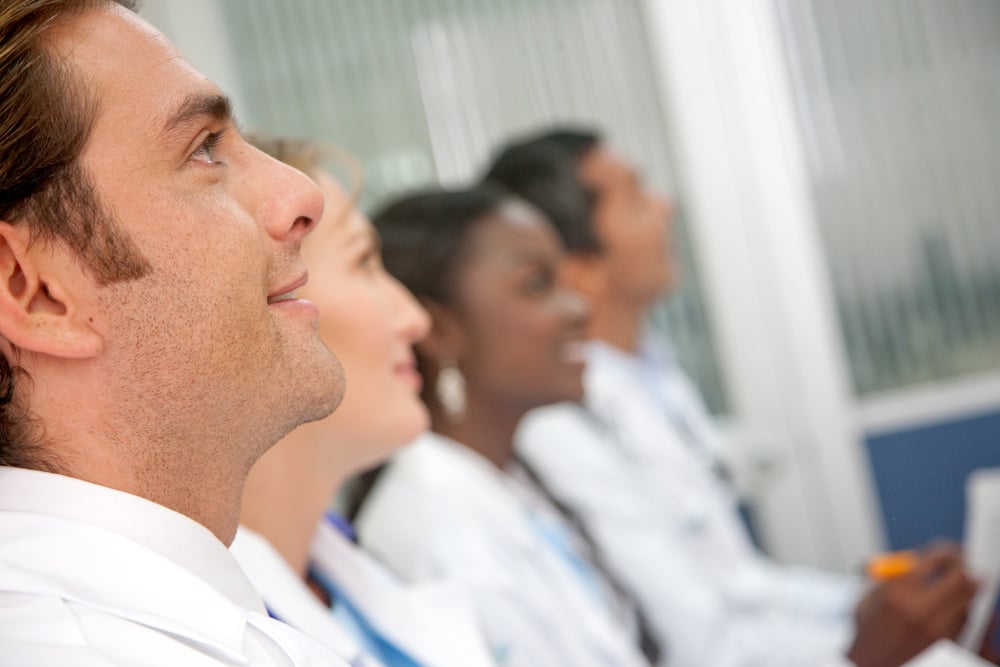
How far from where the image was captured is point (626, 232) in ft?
9.84

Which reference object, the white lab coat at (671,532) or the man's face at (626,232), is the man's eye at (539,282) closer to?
the white lab coat at (671,532)

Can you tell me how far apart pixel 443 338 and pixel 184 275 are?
1.19 m

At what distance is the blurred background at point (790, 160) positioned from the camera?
3168 mm

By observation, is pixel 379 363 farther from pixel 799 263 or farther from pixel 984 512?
pixel 799 263

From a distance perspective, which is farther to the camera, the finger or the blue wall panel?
the blue wall panel

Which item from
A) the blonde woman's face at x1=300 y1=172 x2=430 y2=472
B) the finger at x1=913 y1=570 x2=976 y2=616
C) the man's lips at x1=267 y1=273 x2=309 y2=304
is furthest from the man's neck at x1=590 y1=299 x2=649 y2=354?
the man's lips at x1=267 y1=273 x2=309 y2=304

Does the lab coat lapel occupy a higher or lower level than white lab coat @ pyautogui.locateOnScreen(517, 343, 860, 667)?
higher

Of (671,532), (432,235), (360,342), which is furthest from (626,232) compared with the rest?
(360,342)

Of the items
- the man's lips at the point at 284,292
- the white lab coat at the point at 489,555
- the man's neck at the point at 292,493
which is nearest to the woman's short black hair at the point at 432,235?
the white lab coat at the point at 489,555

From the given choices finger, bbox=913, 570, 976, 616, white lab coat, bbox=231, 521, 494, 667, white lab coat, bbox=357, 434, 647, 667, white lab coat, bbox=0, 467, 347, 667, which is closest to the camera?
white lab coat, bbox=0, 467, 347, 667

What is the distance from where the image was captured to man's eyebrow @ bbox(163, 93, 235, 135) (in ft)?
3.10

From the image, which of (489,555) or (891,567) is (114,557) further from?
(891,567)

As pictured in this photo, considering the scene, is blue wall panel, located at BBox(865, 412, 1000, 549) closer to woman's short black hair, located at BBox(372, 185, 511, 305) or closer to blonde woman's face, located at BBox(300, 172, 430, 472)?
woman's short black hair, located at BBox(372, 185, 511, 305)

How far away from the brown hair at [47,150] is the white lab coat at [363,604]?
41cm
